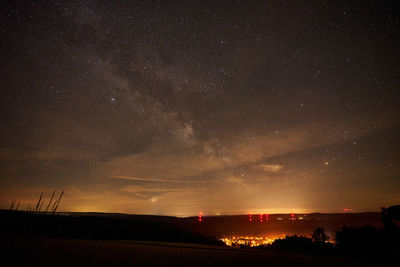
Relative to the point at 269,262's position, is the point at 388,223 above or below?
above

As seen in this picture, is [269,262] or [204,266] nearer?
[204,266]

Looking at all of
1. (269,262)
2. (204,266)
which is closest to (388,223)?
(269,262)

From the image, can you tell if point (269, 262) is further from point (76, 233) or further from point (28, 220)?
point (76, 233)

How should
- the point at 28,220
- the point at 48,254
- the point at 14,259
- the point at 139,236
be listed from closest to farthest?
the point at 14,259, the point at 28,220, the point at 48,254, the point at 139,236

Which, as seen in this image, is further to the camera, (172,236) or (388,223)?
(172,236)

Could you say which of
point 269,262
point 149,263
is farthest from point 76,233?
point 269,262

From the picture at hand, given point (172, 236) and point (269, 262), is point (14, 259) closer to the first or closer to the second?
point (269, 262)

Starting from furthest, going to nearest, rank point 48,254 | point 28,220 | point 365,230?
point 365,230, point 48,254, point 28,220

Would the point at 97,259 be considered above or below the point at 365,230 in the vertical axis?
below

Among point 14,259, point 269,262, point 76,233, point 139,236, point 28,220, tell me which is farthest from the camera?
point 139,236
